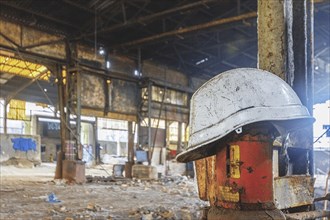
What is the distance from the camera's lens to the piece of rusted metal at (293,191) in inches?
110

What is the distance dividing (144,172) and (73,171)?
303 cm

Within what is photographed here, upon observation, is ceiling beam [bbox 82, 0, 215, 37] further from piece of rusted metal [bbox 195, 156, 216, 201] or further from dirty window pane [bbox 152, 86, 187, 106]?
piece of rusted metal [bbox 195, 156, 216, 201]

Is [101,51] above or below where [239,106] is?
above

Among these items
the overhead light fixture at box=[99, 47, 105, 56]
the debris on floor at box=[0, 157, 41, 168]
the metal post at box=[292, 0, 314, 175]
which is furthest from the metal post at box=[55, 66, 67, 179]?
the debris on floor at box=[0, 157, 41, 168]

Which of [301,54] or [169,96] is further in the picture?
[169,96]

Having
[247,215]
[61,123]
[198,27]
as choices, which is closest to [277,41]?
[247,215]

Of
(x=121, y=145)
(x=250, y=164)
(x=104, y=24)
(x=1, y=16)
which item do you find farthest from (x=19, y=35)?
(x=121, y=145)

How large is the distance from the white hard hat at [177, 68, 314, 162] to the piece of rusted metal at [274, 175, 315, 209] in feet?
2.63

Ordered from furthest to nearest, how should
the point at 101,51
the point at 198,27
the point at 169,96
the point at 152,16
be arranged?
1. the point at 169,96
2. the point at 101,51
3. the point at 198,27
4. the point at 152,16

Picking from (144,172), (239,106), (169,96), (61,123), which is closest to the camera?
(239,106)

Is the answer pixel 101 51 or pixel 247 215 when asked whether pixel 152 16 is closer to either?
pixel 101 51

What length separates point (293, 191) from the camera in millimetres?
2947

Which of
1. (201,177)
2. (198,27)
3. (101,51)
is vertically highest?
(198,27)

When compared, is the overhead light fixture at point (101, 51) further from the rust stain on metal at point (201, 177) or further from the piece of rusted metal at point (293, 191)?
the rust stain on metal at point (201, 177)
